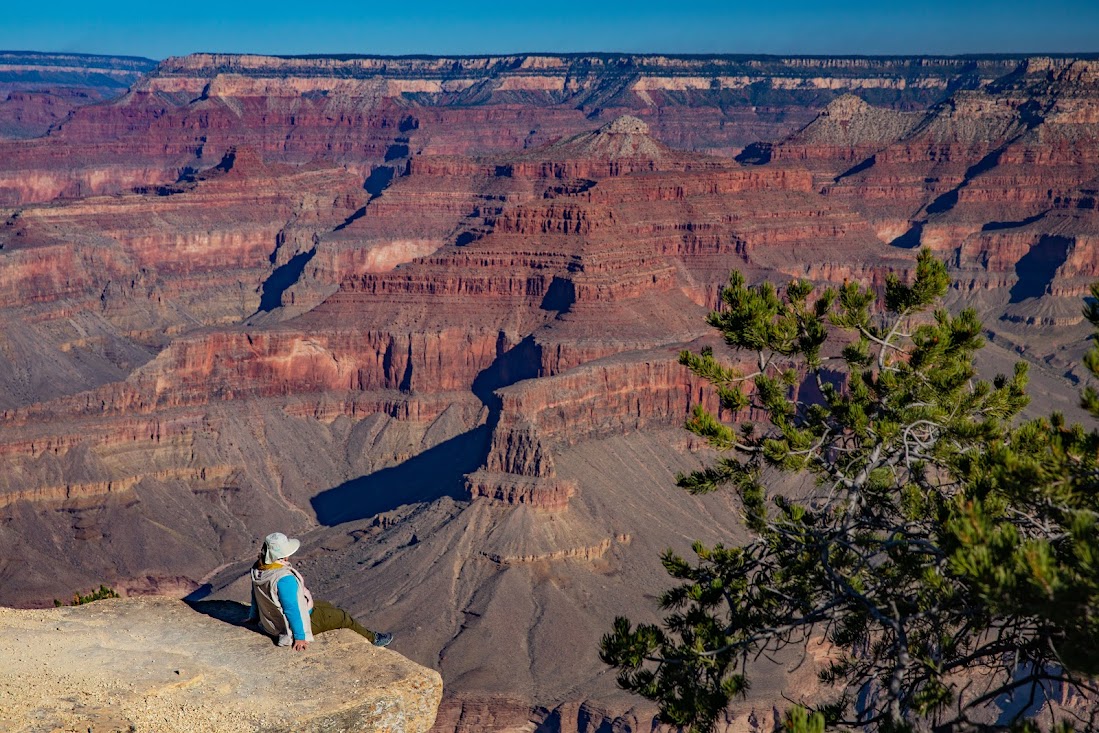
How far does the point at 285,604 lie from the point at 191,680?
184 cm

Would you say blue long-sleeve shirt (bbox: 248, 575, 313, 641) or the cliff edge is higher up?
blue long-sleeve shirt (bbox: 248, 575, 313, 641)

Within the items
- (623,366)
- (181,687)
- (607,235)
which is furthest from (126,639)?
(607,235)

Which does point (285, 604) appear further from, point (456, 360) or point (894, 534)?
point (456, 360)

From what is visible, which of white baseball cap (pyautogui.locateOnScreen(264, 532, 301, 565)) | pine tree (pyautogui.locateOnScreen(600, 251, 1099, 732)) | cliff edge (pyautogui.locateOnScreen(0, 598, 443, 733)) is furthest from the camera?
white baseball cap (pyautogui.locateOnScreen(264, 532, 301, 565))

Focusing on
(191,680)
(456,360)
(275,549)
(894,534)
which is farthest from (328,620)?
(456,360)

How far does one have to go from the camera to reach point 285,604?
71.4ft

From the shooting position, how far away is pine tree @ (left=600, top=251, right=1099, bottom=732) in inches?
784

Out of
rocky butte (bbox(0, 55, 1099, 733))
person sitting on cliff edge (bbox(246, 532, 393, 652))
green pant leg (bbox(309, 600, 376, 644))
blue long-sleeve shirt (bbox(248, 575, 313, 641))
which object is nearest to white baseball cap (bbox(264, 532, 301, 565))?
person sitting on cliff edge (bbox(246, 532, 393, 652))

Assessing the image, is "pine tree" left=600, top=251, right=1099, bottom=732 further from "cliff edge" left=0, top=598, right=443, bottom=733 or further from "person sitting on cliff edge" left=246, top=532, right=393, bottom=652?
"person sitting on cliff edge" left=246, top=532, right=393, bottom=652

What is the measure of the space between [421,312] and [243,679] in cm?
8296

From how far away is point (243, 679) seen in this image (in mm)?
20922

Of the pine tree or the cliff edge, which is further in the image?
the pine tree

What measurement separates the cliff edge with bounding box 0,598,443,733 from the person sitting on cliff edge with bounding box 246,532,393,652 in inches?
8.9

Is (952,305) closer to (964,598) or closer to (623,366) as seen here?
(623,366)
